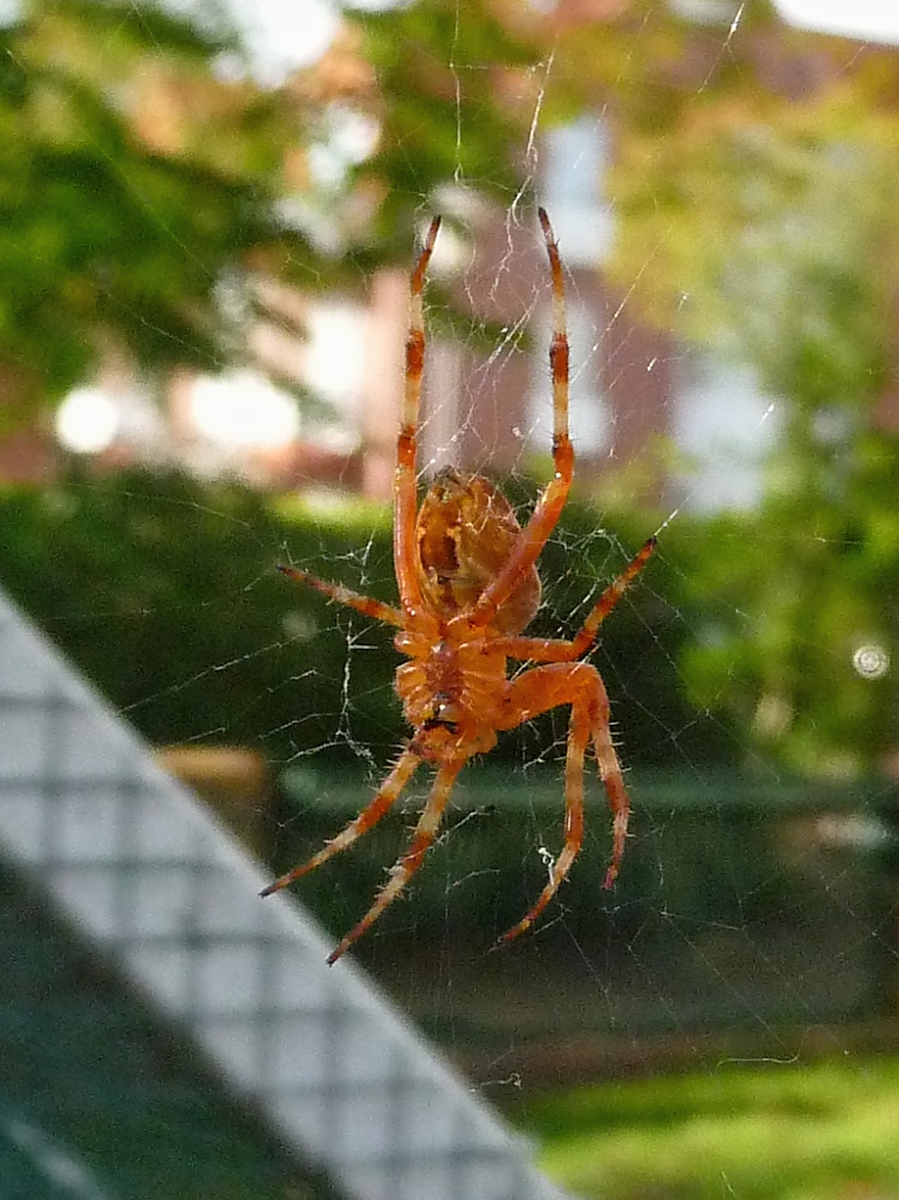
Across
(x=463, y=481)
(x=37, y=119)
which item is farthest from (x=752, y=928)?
(x=37, y=119)

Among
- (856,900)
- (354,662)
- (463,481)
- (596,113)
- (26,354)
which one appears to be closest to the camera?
(463,481)

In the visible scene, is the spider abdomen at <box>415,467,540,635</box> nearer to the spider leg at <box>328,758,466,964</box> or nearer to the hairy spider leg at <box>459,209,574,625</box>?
the hairy spider leg at <box>459,209,574,625</box>

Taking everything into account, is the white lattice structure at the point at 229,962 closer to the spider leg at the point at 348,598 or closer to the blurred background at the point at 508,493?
the blurred background at the point at 508,493

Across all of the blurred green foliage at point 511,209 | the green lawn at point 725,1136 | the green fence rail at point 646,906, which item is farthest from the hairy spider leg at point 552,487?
the green lawn at point 725,1136

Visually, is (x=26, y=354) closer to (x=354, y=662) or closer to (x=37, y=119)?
(x=37, y=119)

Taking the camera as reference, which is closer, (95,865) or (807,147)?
(95,865)

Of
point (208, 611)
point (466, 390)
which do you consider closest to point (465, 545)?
point (466, 390)

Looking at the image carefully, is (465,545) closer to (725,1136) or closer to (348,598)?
(348,598)
